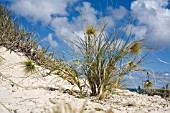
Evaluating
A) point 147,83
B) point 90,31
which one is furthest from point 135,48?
point 147,83

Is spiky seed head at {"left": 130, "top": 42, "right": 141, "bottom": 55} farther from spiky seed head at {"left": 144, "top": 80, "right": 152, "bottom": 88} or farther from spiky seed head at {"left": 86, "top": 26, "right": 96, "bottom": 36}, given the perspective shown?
spiky seed head at {"left": 144, "top": 80, "right": 152, "bottom": 88}

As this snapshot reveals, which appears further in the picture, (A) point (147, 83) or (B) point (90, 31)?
(A) point (147, 83)

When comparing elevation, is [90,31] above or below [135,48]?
above

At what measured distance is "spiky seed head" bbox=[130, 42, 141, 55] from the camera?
444 cm

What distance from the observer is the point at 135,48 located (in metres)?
4.45

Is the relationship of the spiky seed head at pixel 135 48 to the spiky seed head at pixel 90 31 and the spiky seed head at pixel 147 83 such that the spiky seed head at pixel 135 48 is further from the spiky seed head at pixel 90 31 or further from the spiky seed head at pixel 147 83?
the spiky seed head at pixel 147 83

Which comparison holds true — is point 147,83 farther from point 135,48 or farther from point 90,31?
point 90,31

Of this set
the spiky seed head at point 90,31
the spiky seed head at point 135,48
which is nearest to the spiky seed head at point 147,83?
the spiky seed head at point 135,48

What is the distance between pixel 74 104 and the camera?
377 cm

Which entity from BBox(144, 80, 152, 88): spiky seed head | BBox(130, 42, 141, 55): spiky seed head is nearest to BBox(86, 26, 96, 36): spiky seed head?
BBox(130, 42, 141, 55): spiky seed head

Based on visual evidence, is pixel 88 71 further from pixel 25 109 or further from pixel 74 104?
pixel 25 109

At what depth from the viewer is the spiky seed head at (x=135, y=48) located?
4438mm

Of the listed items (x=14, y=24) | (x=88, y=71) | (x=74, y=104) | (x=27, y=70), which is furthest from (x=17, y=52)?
(x=74, y=104)

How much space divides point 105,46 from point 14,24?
5338 mm
